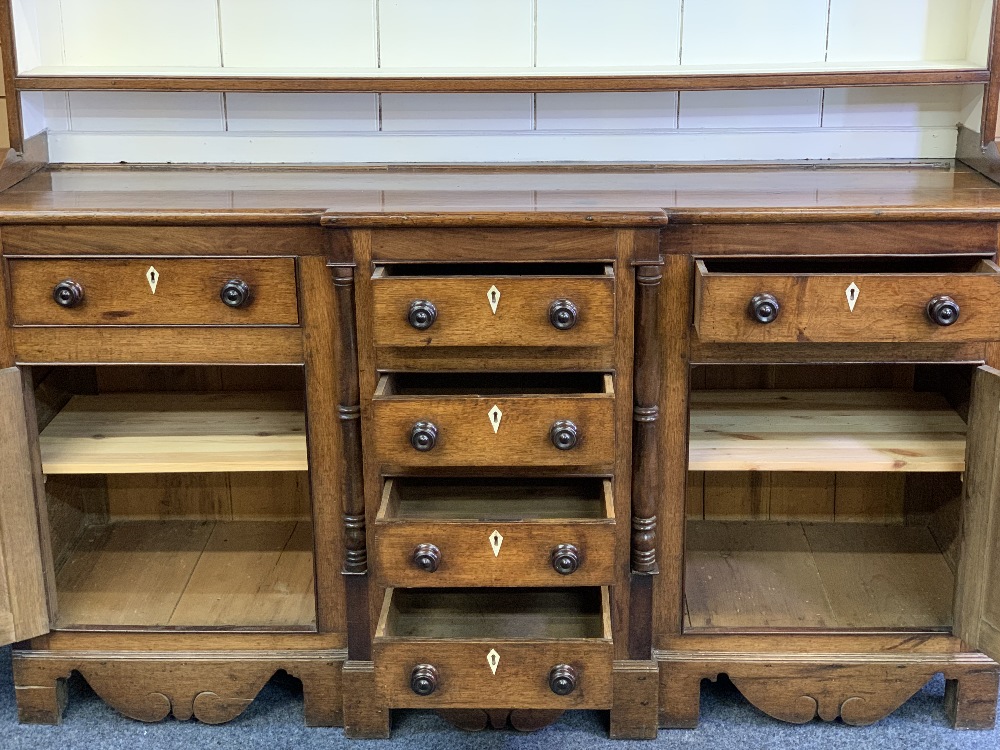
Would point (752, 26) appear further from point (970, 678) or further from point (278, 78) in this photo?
point (970, 678)

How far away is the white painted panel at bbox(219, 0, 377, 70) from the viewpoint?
2.49 meters

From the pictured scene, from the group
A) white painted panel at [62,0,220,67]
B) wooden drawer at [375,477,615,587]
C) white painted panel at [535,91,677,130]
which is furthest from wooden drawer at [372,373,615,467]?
white painted panel at [62,0,220,67]

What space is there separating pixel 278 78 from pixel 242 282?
56cm

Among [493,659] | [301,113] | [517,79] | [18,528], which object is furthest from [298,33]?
[493,659]

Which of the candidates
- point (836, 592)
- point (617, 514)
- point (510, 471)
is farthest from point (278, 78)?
point (836, 592)

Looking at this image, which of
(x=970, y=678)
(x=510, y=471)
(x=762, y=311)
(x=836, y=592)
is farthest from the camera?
(x=836, y=592)

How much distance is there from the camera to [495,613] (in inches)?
88.0

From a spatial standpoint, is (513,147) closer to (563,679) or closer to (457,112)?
(457,112)

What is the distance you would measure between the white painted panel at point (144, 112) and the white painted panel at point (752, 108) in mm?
1013

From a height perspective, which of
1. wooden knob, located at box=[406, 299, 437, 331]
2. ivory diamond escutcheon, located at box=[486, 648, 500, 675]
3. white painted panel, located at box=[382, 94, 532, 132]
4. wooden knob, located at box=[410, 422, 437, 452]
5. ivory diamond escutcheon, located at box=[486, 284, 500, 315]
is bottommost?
ivory diamond escutcheon, located at box=[486, 648, 500, 675]

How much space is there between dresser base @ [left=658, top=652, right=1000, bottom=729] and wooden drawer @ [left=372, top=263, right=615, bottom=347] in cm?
73

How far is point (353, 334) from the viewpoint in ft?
6.79

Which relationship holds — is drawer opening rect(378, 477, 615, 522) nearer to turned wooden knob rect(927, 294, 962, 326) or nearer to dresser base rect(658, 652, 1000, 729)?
dresser base rect(658, 652, 1000, 729)

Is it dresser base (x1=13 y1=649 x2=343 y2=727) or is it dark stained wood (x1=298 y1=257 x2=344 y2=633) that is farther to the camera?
dresser base (x1=13 y1=649 x2=343 y2=727)
